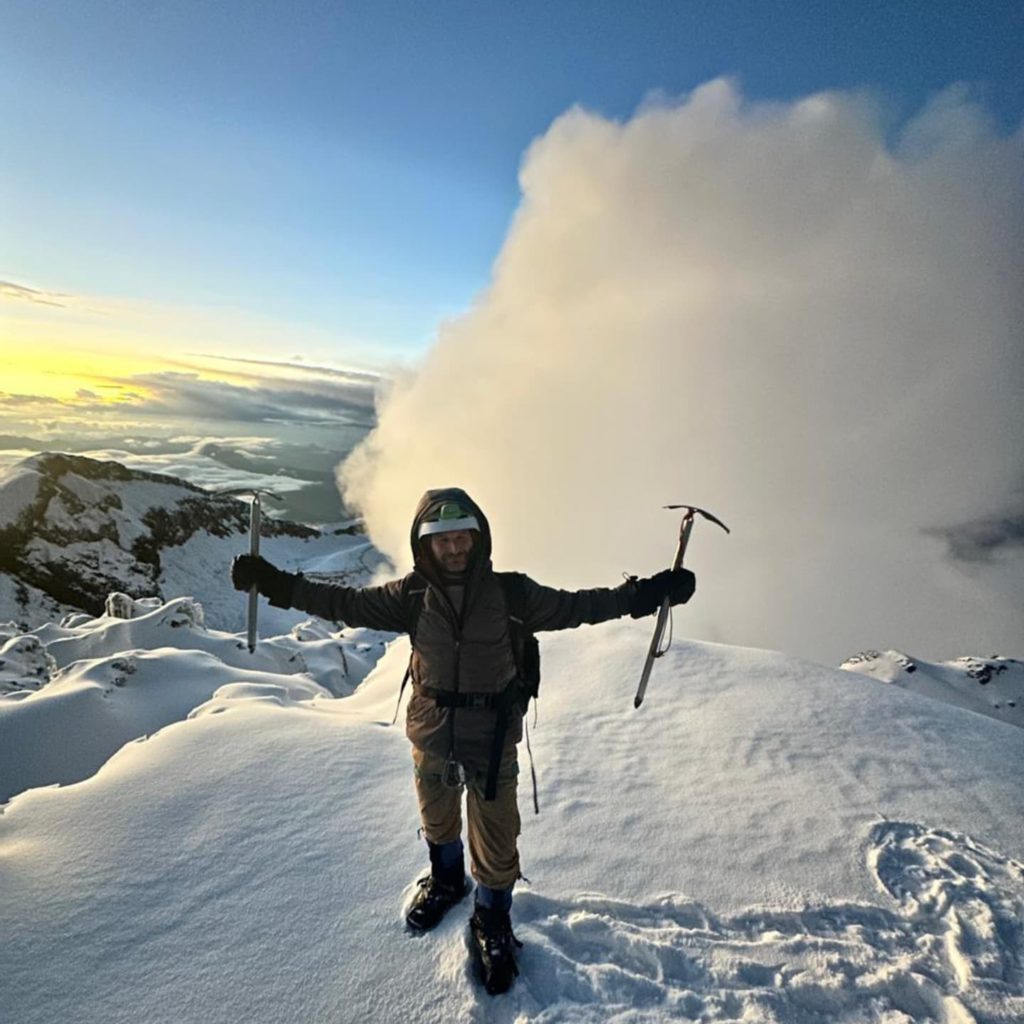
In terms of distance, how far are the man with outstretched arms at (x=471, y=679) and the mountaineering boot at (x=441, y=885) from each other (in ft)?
0.05

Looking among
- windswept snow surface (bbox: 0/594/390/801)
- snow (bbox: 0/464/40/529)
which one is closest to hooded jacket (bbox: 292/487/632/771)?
windswept snow surface (bbox: 0/594/390/801)

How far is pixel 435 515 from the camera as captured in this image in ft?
13.1

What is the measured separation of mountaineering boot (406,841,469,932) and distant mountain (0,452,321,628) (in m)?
55.5

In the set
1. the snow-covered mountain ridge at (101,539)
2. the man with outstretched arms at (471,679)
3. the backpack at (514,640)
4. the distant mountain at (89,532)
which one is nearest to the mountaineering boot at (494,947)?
the man with outstretched arms at (471,679)

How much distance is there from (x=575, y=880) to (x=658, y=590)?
258cm

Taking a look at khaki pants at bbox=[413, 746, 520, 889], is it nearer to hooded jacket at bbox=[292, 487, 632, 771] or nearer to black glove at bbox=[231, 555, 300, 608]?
hooded jacket at bbox=[292, 487, 632, 771]

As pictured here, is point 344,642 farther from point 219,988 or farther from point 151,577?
point 151,577

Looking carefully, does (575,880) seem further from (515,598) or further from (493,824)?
(515,598)

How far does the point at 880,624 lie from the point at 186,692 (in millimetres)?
194321

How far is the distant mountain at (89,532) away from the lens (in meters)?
50.0

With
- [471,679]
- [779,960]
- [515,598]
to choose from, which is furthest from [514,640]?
[779,960]

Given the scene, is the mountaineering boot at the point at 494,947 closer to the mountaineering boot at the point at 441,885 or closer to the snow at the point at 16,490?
the mountaineering boot at the point at 441,885

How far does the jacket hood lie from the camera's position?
4.01 metres

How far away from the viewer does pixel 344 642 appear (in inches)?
1286
